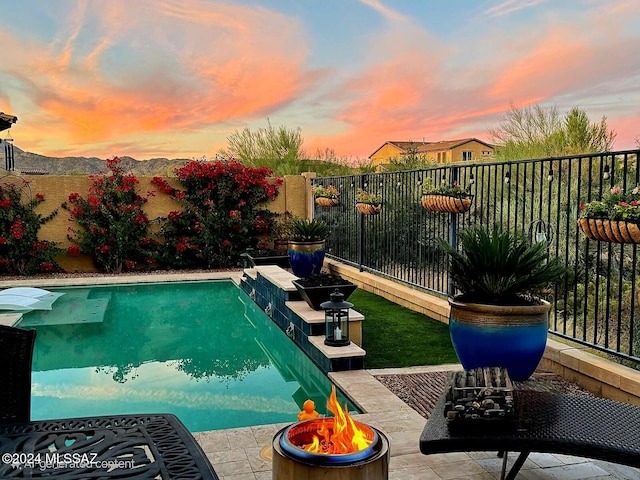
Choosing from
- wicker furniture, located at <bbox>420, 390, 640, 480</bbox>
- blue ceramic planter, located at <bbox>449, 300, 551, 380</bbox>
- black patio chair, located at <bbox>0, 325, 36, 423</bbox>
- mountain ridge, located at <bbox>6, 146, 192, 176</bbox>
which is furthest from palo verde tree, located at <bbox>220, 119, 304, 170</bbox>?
black patio chair, located at <bbox>0, 325, 36, 423</bbox>

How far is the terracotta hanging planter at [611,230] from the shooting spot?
10.7 feet

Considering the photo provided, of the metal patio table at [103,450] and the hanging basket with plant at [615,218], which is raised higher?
the hanging basket with plant at [615,218]

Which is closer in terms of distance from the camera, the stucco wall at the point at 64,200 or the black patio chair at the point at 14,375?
Result: the black patio chair at the point at 14,375

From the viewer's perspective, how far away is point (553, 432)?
7.97 feet

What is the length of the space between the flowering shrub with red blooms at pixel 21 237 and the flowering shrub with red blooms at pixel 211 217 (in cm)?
231

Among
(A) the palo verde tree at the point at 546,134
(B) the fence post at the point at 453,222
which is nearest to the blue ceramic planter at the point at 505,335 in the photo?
(B) the fence post at the point at 453,222

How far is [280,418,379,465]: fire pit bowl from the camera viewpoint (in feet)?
5.89

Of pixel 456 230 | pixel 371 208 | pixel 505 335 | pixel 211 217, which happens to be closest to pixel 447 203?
pixel 456 230

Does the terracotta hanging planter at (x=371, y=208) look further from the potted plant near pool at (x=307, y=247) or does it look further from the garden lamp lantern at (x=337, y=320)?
the garden lamp lantern at (x=337, y=320)

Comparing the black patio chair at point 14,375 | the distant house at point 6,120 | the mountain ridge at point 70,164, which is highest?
the distant house at point 6,120

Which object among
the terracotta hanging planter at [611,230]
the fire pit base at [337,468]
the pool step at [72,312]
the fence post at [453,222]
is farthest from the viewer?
the pool step at [72,312]

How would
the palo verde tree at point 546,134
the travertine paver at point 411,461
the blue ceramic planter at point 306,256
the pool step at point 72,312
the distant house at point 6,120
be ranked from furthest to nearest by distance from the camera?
the distant house at point 6,120, the palo verde tree at point 546,134, the blue ceramic planter at point 306,256, the pool step at point 72,312, the travertine paver at point 411,461

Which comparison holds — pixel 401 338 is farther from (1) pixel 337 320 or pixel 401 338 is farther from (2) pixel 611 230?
(2) pixel 611 230

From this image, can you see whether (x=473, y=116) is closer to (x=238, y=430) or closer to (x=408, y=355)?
(x=408, y=355)
